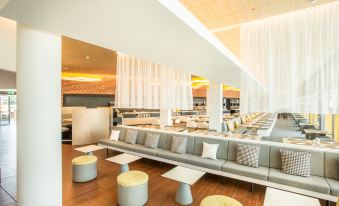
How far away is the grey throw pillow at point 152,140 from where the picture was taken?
200 inches

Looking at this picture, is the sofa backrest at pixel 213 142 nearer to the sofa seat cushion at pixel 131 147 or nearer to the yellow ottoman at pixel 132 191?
the sofa seat cushion at pixel 131 147

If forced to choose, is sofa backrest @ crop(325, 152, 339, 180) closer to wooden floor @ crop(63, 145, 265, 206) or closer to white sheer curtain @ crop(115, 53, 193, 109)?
wooden floor @ crop(63, 145, 265, 206)

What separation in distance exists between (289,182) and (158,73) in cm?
397

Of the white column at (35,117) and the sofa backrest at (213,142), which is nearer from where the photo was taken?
the white column at (35,117)

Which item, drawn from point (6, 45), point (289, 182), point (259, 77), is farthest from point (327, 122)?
point (6, 45)

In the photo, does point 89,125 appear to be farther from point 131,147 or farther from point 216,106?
point 216,106

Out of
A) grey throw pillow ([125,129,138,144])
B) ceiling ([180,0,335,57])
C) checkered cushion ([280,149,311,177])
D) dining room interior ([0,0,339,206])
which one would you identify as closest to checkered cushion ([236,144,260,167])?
dining room interior ([0,0,339,206])

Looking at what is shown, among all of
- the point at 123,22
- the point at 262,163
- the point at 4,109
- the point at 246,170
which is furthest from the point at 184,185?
the point at 4,109

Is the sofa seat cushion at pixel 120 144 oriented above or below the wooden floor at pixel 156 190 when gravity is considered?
above

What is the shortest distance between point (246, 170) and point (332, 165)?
1436 mm

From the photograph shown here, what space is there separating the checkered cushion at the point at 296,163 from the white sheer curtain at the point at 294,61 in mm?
1266

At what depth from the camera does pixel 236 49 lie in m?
4.84

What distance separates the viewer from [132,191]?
289 centimetres

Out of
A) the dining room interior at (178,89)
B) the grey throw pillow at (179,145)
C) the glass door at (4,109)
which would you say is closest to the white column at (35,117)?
the dining room interior at (178,89)
